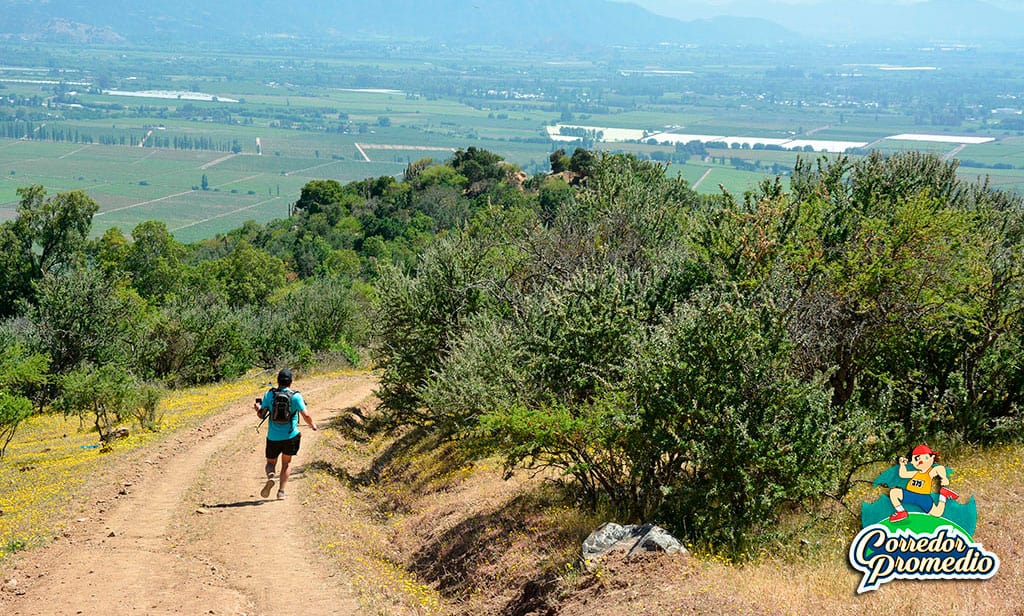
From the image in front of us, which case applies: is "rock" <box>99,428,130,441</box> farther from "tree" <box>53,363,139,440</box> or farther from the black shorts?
the black shorts

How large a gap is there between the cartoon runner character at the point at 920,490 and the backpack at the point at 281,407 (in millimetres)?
9483

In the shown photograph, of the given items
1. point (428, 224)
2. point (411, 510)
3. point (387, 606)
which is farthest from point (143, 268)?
point (387, 606)

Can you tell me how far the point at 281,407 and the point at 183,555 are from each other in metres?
2.89

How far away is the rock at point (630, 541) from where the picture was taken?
39.1 ft

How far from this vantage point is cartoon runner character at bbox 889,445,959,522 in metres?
10.5

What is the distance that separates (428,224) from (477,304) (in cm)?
6106

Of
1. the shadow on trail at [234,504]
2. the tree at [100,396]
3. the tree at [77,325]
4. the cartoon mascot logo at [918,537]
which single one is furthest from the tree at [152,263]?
the cartoon mascot logo at [918,537]

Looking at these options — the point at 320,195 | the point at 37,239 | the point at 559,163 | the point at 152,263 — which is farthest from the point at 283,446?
the point at 320,195

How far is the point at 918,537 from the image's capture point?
34.1ft

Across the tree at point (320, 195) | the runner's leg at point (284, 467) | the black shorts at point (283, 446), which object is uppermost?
the black shorts at point (283, 446)

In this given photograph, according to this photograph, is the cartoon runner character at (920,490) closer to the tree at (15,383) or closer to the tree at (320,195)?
the tree at (15,383)

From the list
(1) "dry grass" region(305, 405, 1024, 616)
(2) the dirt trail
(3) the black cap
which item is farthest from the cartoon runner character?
(3) the black cap

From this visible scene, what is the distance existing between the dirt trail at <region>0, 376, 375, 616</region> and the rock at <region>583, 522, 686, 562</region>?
3.41 m

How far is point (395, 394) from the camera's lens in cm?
2484
